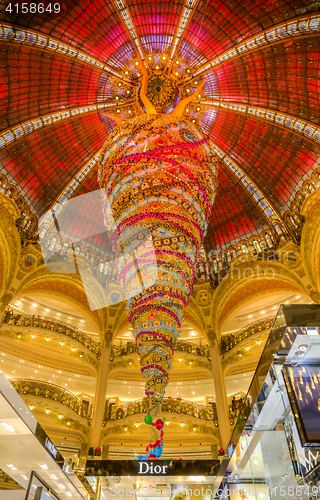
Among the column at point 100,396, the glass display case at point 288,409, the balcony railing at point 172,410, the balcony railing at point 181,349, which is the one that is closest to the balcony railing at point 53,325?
the column at point 100,396

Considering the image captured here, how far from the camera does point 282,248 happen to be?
15812mm

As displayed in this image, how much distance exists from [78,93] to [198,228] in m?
8.89

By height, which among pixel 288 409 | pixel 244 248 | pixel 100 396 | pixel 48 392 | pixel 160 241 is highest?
pixel 244 248

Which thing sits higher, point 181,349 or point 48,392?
point 181,349

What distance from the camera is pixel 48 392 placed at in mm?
16281

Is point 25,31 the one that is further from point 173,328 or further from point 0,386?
point 0,386

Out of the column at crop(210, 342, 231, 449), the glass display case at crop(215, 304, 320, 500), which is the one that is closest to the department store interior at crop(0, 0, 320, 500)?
the glass display case at crop(215, 304, 320, 500)

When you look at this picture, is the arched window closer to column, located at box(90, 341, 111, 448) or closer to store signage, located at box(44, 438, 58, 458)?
column, located at box(90, 341, 111, 448)

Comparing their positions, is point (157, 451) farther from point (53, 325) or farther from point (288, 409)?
point (53, 325)

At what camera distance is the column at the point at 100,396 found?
578 inches

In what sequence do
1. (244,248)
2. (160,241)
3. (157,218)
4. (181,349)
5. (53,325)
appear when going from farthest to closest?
(181,349) < (53,325) < (244,248) < (157,218) < (160,241)

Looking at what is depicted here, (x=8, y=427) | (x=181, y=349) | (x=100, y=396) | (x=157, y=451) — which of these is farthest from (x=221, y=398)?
(x=8, y=427)

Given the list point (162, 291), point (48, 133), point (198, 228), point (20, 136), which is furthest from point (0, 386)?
point (48, 133)

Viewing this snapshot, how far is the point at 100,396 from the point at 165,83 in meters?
12.5
